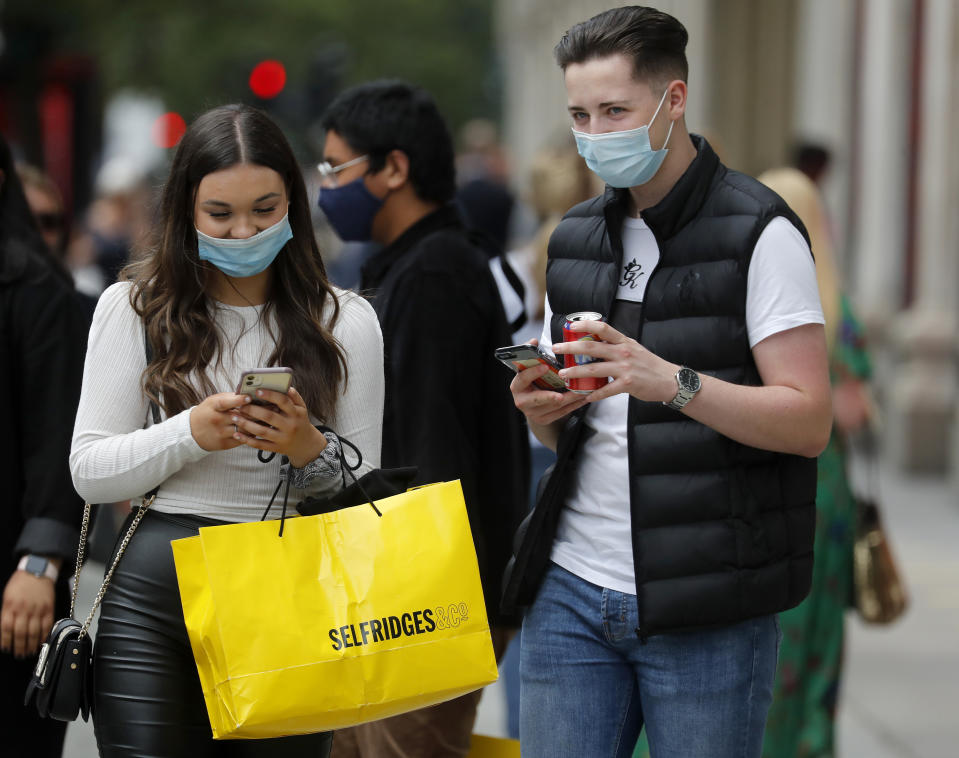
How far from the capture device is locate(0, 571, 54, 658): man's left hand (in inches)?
144

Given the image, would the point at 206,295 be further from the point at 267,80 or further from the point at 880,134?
the point at 880,134

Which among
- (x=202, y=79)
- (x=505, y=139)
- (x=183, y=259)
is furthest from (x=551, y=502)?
(x=505, y=139)

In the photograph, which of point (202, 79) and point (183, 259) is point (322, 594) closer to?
point (183, 259)

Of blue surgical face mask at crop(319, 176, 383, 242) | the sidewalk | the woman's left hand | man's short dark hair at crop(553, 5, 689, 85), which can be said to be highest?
man's short dark hair at crop(553, 5, 689, 85)

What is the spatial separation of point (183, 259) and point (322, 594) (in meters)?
0.77

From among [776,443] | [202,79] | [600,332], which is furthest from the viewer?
[202,79]

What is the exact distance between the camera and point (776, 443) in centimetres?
292

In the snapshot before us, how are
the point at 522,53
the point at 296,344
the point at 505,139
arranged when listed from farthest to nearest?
1. the point at 505,139
2. the point at 522,53
3. the point at 296,344

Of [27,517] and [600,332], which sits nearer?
[600,332]

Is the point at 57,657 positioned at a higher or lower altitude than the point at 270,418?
lower

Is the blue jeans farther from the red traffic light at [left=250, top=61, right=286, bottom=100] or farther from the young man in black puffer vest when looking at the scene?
the red traffic light at [left=250, top=61, right=286, bottom=100]

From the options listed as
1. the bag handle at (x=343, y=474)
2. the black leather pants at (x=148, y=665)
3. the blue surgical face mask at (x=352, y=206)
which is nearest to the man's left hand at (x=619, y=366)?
the bag handle at (x=343, y=474)

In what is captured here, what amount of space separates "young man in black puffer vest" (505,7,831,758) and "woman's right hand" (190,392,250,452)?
54 centimetres

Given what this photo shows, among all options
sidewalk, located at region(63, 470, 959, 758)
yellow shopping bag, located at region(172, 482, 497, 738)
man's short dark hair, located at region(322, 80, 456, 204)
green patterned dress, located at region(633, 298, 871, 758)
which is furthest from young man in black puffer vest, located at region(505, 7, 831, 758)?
sidewalk, located at region(63, 470, 959, 758)
